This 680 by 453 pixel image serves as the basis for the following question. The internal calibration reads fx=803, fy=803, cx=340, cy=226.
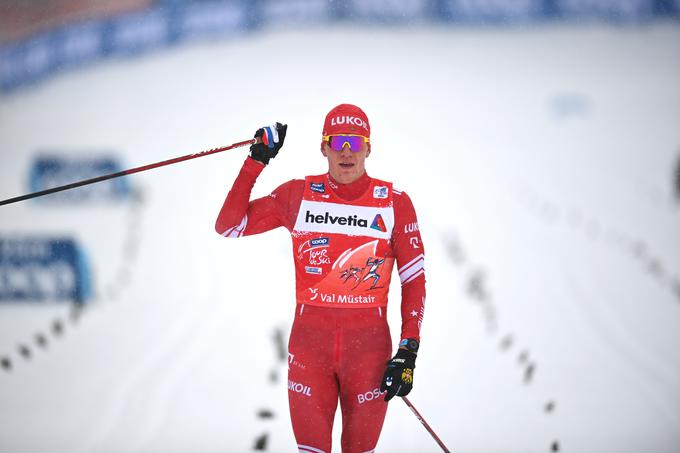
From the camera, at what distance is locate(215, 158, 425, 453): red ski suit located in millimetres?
3789

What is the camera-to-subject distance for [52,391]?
7086mm

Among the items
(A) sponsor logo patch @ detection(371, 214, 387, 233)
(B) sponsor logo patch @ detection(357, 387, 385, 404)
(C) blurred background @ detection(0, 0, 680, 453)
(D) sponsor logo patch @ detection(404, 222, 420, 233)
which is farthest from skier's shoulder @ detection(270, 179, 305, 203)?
(C) blurred background @ detection(0, 0, 680, 453)

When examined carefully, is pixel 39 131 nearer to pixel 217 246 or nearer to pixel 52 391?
pixel 217 246

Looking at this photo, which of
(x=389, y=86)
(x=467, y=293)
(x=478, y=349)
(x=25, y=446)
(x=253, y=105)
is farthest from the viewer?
(x=389, y=86)

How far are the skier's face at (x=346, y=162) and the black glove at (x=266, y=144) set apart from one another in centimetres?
24

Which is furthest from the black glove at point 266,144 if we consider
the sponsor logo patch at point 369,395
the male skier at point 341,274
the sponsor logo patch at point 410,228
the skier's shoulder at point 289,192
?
the sponsor logo patch at point 369,395

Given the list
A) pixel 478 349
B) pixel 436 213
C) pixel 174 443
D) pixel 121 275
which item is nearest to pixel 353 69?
pixel 436 213

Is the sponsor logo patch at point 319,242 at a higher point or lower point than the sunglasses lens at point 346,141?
lower

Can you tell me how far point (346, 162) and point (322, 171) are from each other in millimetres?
14257

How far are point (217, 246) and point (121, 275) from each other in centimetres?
208

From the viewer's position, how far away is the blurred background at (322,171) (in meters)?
6.72

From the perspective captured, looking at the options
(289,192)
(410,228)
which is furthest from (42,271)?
(410,228)

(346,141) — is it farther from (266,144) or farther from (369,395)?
(369,395)

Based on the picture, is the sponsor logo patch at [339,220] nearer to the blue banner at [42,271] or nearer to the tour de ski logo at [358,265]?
the tour de ski logo at [358,265]
